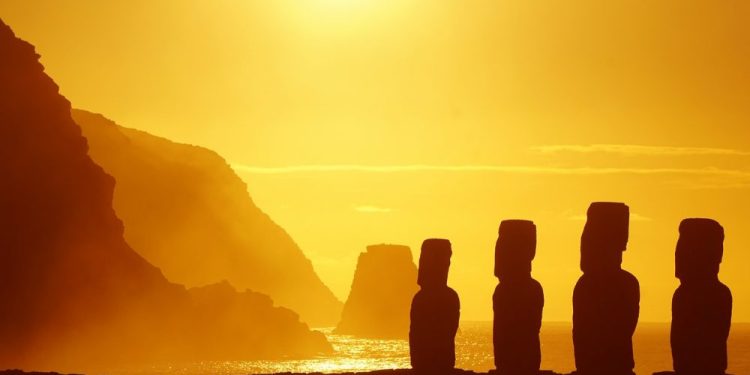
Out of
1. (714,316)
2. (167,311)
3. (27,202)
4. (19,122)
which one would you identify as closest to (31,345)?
(27,202)

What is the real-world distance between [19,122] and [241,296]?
2134 inches

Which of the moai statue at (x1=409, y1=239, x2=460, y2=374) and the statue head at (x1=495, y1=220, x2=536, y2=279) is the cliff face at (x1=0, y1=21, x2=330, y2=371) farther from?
the statue head at (x1=495, y1=220, x2=536, y2=279)

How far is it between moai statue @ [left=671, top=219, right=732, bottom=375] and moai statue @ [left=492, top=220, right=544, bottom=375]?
11.5 ft

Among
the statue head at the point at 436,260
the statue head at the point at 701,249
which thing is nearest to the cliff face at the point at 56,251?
the statue head at the point at 436,260

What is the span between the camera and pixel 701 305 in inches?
1008

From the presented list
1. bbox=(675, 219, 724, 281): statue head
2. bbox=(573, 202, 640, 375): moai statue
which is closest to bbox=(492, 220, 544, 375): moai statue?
bbox=(573, 202, 640, 375): moai statue

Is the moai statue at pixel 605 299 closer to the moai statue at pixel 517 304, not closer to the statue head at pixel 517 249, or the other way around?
the moai statue at pixel 517 304

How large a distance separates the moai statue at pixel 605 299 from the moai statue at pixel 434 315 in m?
3.95

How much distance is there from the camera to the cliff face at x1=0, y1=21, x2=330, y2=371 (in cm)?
9238

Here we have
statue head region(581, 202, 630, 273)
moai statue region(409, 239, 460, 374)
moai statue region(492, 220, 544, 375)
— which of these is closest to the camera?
statue head region(581, 202, 630, 273)

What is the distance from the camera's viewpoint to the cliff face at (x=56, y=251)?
92.4m

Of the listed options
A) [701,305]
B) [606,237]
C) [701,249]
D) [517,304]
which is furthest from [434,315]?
[701,249]

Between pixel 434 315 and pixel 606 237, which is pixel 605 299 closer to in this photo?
pixel 606 237

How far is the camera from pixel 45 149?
99.1 meters
